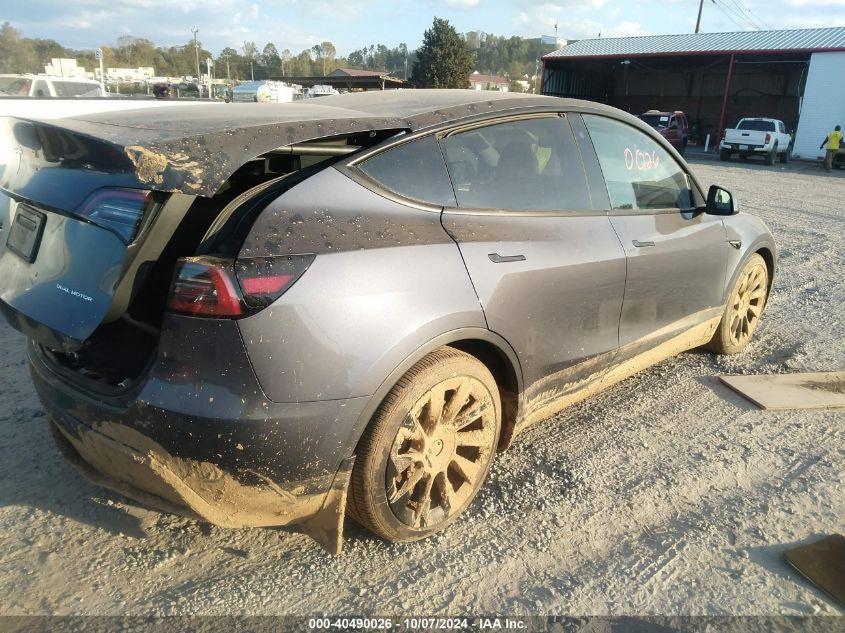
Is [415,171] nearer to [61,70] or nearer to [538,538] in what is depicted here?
[538,538]

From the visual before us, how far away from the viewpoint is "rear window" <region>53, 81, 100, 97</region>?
37.8ft

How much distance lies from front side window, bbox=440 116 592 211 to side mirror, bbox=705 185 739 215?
1161 mm

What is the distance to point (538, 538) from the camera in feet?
8.45

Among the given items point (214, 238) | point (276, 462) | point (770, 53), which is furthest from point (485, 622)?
point (770, 53)

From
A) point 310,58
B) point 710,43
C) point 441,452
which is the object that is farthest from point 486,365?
point 310,58

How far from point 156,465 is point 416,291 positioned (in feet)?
3.38

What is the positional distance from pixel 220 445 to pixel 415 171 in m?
1.22

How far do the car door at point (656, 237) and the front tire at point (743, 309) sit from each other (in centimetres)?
34

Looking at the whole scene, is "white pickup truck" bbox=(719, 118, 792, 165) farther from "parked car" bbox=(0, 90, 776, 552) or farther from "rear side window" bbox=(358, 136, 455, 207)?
"rear side window" bbox=(358, 136, 455, 207)

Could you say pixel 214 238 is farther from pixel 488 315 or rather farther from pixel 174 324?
pixel 488 315

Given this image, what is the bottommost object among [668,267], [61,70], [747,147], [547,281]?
[747,147]

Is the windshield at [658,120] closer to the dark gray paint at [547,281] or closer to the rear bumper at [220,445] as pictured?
the dark gray paint at [547,281]

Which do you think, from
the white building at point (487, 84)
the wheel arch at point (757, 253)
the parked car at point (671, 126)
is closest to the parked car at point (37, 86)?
the wheel arch at point (757, 253)

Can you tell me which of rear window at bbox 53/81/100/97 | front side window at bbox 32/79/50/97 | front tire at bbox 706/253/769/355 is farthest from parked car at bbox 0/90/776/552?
rear window at bbox 53/81/100/97
